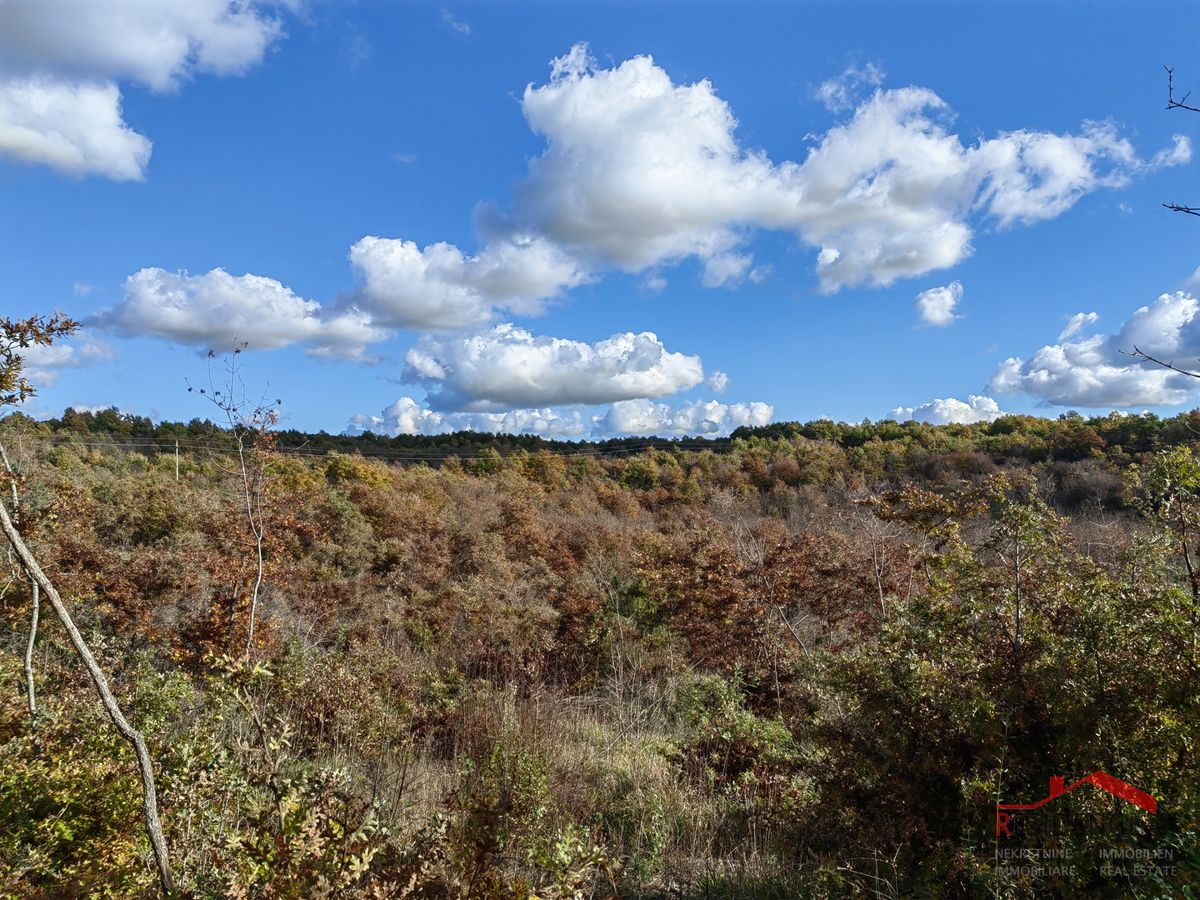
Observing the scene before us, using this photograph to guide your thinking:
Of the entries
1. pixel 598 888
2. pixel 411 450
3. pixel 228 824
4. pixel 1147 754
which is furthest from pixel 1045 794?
pixel 411 450

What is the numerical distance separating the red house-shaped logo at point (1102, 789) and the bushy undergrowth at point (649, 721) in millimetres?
38

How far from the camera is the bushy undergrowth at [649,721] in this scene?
2484 millimetres

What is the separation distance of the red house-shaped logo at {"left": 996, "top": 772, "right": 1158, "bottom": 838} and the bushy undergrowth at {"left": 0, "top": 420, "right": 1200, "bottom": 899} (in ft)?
0.12

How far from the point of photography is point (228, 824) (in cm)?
300

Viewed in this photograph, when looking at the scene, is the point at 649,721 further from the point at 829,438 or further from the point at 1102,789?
A: the point at 829,438

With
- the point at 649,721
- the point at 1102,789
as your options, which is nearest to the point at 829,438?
the point at 649,721

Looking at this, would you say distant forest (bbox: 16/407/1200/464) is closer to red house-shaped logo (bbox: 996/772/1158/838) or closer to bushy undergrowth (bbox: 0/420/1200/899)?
bushy undergrowth (bbox: 0/420/1200/899)

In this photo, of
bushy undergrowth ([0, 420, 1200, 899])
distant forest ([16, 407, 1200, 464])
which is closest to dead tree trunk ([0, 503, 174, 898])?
bushy undergrowth ([0, 420, 1200, 899])

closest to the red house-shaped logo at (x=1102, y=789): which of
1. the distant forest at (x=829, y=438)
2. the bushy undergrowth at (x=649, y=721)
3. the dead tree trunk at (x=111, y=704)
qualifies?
the bushy undergrowth at (x=649, y=721)

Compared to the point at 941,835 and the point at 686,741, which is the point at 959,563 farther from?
the point at 686,741

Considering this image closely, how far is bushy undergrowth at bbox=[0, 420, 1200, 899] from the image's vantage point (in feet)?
8.15

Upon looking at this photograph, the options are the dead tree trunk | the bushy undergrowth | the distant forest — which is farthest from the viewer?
the distant forest

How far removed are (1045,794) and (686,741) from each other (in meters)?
4.22

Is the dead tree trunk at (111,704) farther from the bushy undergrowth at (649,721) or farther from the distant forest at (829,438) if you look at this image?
the distant forest at (829,438)
